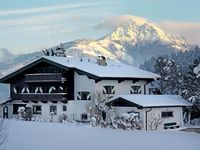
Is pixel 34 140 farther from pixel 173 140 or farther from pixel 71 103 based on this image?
pixel 71 103

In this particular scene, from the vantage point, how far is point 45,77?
155ft

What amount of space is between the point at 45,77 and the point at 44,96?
1.99 meters

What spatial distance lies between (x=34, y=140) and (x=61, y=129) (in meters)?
7.56

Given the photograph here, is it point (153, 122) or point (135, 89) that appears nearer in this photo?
point (153, 122)

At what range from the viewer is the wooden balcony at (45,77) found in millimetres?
46009

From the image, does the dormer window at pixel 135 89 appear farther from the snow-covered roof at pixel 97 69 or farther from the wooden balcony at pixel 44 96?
the wooden balcony at pixel 44 96

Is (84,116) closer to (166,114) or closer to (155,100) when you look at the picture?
(155,100)

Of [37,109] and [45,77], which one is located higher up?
[45,77]

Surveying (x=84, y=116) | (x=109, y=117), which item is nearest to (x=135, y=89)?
(x=84, y=116)

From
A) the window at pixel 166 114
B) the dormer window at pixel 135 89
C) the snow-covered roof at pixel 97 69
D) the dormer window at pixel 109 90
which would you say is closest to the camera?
the window at pixel 166 114

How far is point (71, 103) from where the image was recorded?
4606 centimetres

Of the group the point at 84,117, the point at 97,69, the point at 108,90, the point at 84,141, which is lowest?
the point at 84,141

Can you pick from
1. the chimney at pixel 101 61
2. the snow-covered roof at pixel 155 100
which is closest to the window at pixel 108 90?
the snow-covered roof at pixel 155 100

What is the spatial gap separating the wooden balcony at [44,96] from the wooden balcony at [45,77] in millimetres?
1464
